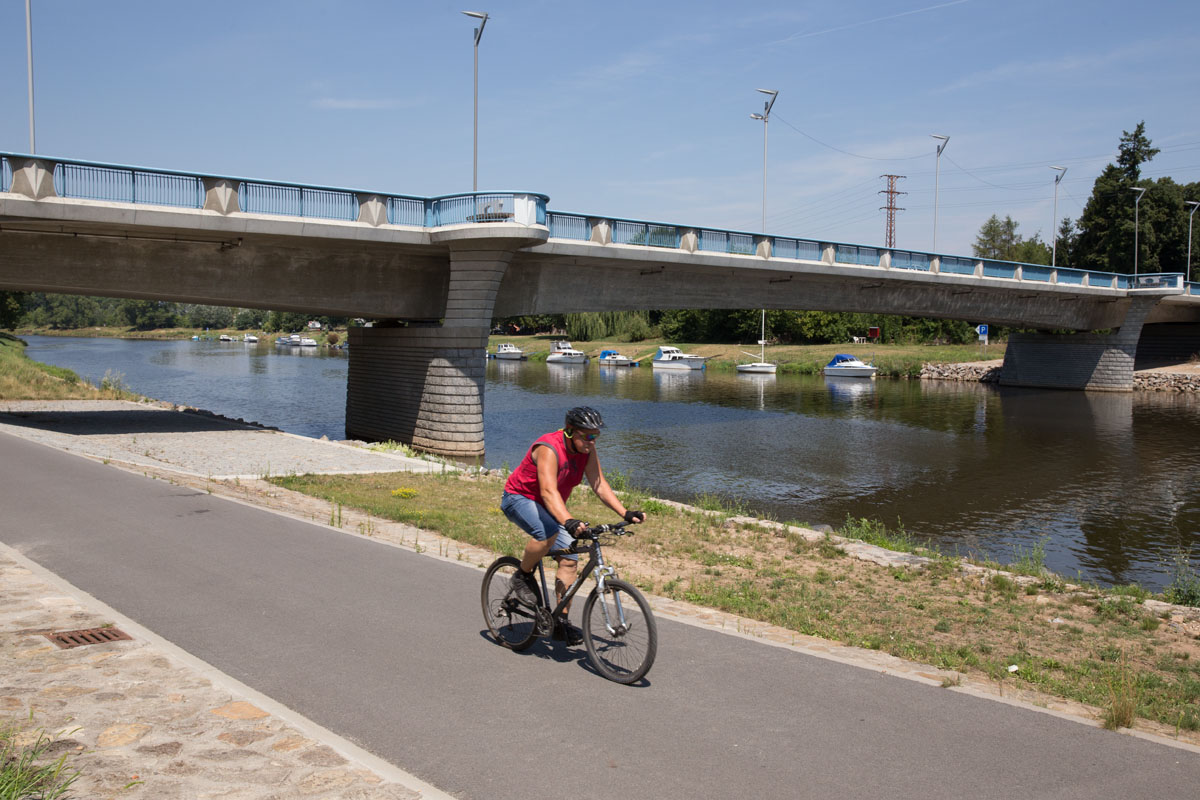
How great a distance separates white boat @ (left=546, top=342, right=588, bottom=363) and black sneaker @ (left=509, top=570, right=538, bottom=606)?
78.2 meters

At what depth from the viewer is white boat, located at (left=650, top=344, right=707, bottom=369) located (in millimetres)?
76125

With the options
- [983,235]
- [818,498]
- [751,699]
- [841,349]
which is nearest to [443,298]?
[818,498]

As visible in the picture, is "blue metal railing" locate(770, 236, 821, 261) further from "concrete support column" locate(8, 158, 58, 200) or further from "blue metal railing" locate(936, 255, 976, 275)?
"concrete support column" locate(8, 158, 58, 200)

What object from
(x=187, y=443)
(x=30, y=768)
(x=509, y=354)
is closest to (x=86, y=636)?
(x=30, y=768)

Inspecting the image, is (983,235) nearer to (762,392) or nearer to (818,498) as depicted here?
(762,392)

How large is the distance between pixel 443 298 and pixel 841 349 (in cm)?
5315

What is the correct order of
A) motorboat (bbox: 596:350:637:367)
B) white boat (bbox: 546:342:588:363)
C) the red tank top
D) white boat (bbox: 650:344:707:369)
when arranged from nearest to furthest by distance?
the red tank top → white boat (bbox: 650:344:707:369) → motorboat (bbox: 596:350:637:367) → white boat (bbox: 546:342:588:363)

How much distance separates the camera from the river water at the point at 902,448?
18.4m

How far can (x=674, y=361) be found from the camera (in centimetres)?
7669

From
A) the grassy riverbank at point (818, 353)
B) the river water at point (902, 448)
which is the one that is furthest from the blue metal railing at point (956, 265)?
the grassy riverbank at point (818, 353)

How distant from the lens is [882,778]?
466cm

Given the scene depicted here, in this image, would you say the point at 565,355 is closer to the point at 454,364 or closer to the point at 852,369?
the point at 852,369

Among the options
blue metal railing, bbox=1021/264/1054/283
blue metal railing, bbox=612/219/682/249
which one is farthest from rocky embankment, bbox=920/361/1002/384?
blue metal railing, bbox=612/219/682/249

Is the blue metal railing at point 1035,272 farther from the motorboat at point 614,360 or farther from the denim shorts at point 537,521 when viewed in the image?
the denim shorts at point 537,521
